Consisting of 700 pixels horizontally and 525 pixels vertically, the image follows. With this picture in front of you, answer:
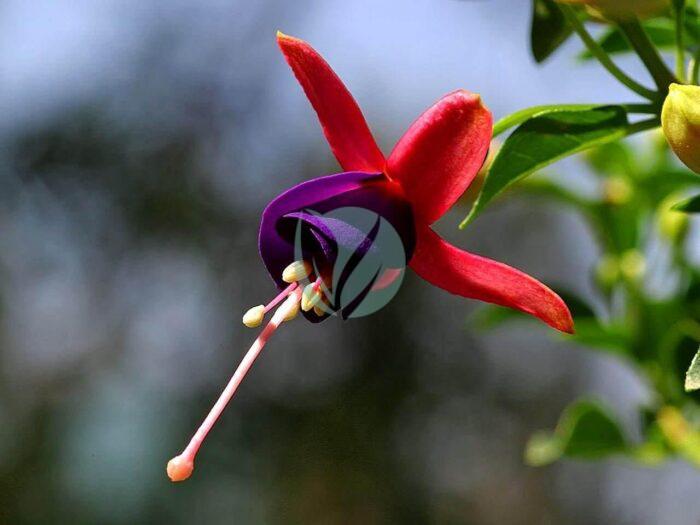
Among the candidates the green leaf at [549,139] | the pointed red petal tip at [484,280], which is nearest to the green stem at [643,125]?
the green leaf at [549,139]

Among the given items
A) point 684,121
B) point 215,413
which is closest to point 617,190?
point 684,121

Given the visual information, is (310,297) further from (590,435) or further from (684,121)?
(590,435)

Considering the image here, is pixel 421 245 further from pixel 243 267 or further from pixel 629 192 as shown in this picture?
pixel 243 267

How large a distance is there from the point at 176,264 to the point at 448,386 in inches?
82.1

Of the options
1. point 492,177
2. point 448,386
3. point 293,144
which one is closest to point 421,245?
point 492,177

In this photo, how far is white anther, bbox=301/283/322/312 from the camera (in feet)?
1.44

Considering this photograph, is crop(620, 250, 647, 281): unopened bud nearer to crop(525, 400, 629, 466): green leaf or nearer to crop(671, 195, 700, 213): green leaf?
crop(525, 400, 629, 466): green leaf

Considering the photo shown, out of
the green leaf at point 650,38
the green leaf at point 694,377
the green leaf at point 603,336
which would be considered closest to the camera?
the green leaf at point 694,377

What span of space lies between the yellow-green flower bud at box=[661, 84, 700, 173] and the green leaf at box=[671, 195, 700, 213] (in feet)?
0.39

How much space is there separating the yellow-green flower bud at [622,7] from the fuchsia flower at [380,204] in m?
0.11

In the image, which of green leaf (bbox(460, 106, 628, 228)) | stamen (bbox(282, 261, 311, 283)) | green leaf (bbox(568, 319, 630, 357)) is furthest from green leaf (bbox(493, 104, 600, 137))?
green leaf (bbox(568, 319, 630, 357))

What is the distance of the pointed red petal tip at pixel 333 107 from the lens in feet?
1.35

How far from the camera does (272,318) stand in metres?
0.43

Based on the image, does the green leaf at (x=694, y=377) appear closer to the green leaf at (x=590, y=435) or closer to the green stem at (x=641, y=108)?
the green stem at (x=641, y=108)
